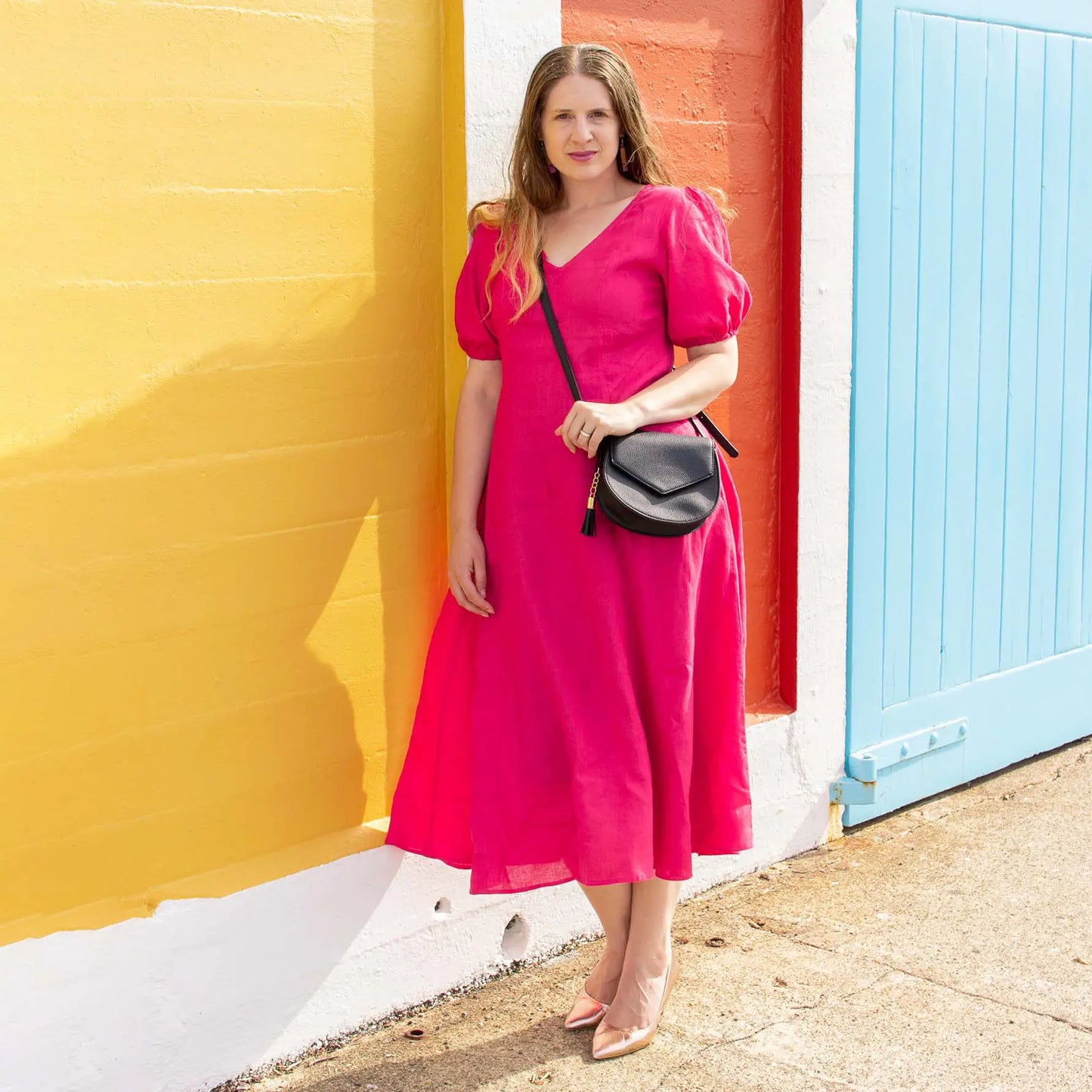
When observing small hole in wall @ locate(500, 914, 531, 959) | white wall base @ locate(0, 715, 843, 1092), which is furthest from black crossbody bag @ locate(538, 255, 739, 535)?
small hole in wall @ locate(500, 914, 531, 959)

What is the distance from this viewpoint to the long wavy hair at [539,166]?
8.93 feet

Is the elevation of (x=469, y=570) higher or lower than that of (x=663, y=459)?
lower

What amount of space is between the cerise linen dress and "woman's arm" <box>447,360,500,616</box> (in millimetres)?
32

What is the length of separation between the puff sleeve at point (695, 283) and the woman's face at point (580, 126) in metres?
0.17

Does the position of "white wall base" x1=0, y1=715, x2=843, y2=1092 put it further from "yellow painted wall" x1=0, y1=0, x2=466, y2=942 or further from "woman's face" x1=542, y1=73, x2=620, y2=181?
"woman's face" x1=542, y1=73, x2=620, y2=181

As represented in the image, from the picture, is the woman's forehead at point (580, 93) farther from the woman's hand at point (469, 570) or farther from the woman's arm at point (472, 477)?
the woman's hand at point (469, 570)

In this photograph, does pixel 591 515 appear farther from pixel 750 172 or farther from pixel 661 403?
pixel 750 172

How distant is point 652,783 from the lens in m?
2.82

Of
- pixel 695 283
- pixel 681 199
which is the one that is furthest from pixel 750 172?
pixel 695 283

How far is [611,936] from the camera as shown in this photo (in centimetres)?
301

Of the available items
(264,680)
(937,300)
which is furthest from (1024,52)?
(264,680)

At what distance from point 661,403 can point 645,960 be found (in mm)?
1119

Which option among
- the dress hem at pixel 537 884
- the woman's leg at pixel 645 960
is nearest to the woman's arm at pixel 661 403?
the dress hem at pixel 537 884

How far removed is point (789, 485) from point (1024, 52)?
1523 millimetres
